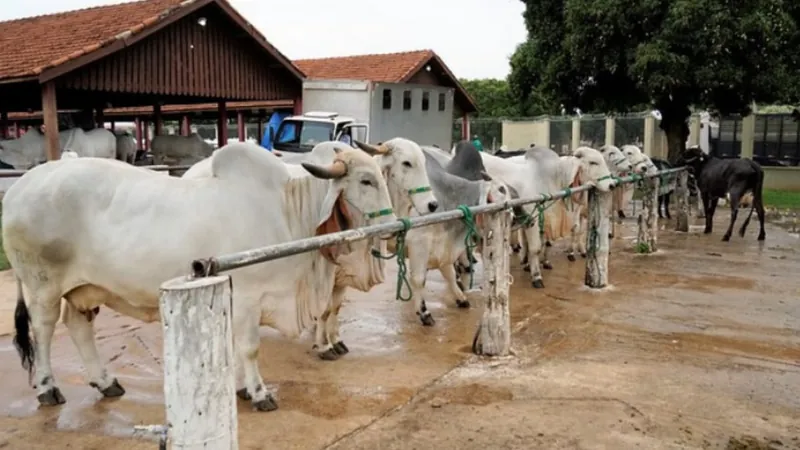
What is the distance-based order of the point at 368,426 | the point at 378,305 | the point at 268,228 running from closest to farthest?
the point at 368,426
the point at 268,228
the point at 378,305

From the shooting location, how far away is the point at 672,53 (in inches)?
526

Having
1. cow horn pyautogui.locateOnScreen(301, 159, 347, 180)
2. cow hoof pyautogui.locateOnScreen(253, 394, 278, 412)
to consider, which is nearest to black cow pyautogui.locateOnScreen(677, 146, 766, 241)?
cow horn pyautogui.locateOnScreen(301, 159, 347, 180)

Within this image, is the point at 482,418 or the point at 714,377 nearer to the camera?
the point at 482,418

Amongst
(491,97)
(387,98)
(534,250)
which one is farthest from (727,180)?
(491,97)

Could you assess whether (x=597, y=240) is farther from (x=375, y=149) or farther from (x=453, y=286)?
(x=375, y=149)

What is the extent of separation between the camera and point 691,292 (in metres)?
7.16

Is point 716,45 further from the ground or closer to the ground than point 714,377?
further from the ground

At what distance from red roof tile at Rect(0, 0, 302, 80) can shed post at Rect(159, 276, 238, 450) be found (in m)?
10.4

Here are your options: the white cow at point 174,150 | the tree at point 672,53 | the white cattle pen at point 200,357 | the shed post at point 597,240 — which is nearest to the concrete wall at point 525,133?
the tree at point 672,53

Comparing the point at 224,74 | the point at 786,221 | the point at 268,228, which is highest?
the point at 224,74

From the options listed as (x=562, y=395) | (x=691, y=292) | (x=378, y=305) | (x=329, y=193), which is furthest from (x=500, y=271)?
(x=691, y=292)

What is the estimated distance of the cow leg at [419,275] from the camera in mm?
5918

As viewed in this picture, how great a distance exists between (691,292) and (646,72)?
7.53m

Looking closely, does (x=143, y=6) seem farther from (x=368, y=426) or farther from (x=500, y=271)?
(x=368, y=426)
